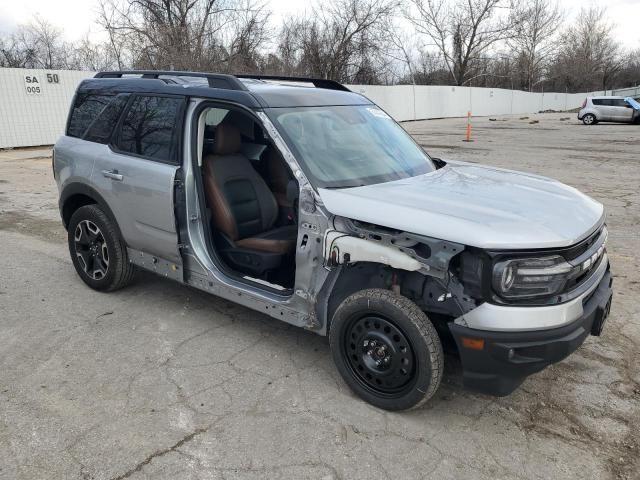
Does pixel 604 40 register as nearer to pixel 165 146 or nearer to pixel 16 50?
pixel 16 50

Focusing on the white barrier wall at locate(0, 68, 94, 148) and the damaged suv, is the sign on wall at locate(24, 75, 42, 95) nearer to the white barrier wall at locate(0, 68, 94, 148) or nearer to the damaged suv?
the white barrier wall at locate(0, 68, 94, 148)

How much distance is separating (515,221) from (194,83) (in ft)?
8.58

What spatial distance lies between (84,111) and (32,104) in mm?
15018

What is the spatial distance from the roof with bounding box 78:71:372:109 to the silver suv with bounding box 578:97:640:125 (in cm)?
2991

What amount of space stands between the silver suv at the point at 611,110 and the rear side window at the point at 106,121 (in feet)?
101

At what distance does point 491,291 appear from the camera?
254cm

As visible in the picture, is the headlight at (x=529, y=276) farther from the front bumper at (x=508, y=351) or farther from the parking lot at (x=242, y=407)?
the parking lot at (x=242, y=407)

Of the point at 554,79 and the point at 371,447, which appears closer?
the point at 371,447

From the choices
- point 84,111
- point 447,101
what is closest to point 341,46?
point 447,101

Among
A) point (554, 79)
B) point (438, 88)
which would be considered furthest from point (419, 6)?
point (554, 79)

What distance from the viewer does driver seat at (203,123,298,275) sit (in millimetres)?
3859

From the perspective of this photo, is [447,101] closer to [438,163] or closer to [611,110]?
[611,110]

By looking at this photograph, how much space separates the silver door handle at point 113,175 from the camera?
163 inches

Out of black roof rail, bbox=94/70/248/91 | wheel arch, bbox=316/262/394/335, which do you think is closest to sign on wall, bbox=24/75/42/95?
black roof rail, bbox=94/70/248/91
